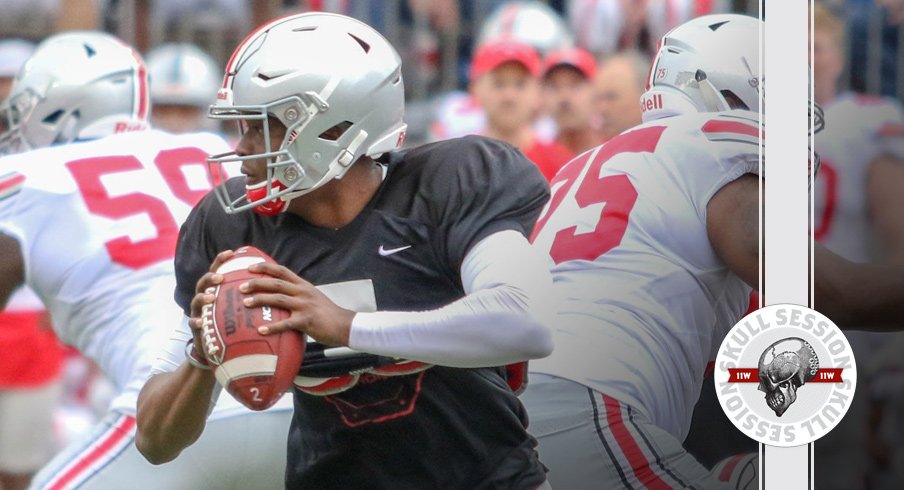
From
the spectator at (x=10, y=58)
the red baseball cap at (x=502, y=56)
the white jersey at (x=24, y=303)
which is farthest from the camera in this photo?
the spectator at (x=10, y=58)

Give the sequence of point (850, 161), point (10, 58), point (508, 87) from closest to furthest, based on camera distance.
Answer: point (850, 161)
point (508, 87)
point (10, 58)

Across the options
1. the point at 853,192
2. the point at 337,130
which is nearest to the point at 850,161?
the point at 853,192

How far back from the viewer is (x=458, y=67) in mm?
3436

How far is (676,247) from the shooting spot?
222 cm

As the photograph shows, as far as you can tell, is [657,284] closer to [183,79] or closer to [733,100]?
[733,100]

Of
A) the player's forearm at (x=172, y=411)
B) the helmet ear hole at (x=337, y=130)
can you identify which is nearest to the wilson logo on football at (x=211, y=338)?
the player's forearm at (x=172, y=411)

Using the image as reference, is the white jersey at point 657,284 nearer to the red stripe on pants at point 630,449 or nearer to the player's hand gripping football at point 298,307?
the red stripe on pants at point 630,449

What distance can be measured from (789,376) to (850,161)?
1.10ft

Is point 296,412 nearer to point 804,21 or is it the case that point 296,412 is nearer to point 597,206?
point 597,206

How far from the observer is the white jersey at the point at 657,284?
7.20 feet

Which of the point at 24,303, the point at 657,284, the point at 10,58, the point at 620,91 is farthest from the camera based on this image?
the point at 10,58

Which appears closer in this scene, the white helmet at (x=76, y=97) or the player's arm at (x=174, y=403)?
the player's arm at (x=174, y=403)

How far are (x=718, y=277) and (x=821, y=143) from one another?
0.26 metres

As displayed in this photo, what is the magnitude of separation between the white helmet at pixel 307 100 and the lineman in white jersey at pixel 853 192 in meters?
0.66
